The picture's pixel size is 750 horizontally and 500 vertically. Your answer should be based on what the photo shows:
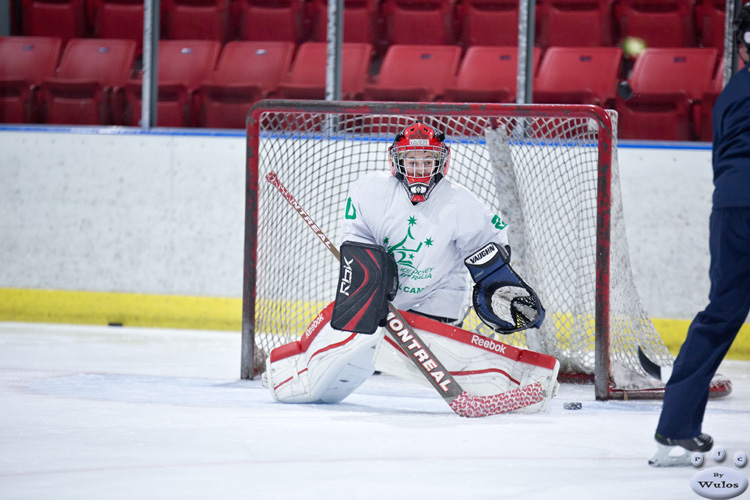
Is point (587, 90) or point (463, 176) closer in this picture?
point (463, 176)

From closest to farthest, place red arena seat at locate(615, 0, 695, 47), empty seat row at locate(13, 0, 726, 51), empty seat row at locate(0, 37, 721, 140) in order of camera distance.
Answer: empty seat row at locate(0, 37, 721, 140) < red arena seat at locate(615, 0, 695, 47) < empty seat row at locate(13, 0, 726, 51)

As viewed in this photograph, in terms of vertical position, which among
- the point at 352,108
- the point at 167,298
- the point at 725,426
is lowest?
the point at 167,298

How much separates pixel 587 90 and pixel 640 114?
1.20 feet

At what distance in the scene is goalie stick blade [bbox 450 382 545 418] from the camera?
10.2 ft

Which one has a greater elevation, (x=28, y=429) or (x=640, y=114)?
(x=640, y=114)

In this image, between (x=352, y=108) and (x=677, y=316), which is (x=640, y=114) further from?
(x=352, y=108)

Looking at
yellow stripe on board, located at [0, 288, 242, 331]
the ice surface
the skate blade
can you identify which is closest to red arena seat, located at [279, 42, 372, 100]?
yellow stripe on board, located at [0, 288, 242, 331]

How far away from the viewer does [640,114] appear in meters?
5.58

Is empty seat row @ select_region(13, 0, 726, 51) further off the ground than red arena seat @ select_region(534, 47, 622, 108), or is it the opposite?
empty seat row @ select_region(13, 0, 726, 51)

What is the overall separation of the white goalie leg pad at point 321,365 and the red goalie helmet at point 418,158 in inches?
18.8

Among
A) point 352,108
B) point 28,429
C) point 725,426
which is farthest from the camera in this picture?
point 352,108

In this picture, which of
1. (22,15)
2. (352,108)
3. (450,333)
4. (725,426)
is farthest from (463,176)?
(22,15)

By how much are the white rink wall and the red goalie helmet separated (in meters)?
2.10

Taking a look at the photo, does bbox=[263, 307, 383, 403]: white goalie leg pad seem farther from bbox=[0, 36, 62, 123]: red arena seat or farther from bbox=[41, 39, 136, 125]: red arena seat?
bbox=[0, 36, 62, 123]: red arena seat
